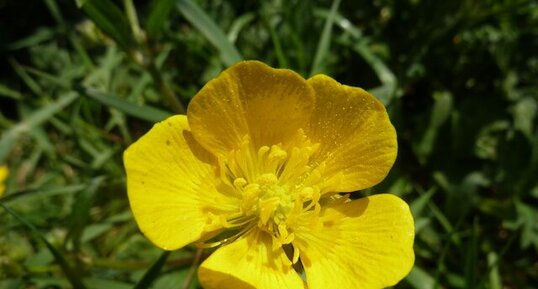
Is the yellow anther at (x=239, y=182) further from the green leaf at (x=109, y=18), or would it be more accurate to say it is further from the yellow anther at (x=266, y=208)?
the green leaf at (x=109, y=18)

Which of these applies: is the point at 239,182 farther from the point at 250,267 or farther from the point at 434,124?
the point at 434,124

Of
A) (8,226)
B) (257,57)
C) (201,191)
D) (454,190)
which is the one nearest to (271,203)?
(201,191)

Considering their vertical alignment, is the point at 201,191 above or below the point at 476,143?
above

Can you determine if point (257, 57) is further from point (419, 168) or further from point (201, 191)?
point (201, 191)

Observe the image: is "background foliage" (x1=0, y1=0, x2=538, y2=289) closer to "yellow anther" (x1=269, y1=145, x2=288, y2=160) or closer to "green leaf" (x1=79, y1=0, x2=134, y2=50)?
"green leaf" (x1=79, y1=0, x2=134, y2=50)

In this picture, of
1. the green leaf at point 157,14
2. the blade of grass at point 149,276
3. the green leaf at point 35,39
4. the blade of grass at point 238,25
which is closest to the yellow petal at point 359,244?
the blade of grass at point 149,276

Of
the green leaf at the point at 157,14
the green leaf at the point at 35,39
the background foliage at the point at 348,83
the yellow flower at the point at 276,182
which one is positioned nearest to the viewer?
the yellow flower at the point at 276,182

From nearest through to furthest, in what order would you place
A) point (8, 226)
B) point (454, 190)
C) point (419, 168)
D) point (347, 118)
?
point (347, 118), point (454, 190), point (8, 226), point (419, 168)
